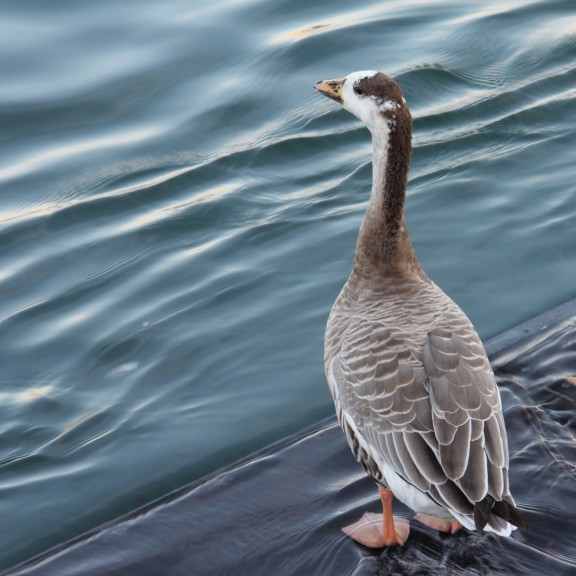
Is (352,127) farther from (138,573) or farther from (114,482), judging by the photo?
(138,573)

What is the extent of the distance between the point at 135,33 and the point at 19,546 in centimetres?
599

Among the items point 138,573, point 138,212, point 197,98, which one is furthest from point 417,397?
point 197,98

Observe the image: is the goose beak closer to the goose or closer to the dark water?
the goose

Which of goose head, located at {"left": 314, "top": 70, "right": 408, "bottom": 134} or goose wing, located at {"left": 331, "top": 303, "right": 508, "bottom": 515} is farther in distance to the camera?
goose head, located at {"left": 314, "top": 70, "right": 408, "bottom": 134}

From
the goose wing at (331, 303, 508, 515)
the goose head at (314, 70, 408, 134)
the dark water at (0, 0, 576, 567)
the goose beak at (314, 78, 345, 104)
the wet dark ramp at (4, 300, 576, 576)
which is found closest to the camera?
the goose wing at (331, 303, 508, 515)

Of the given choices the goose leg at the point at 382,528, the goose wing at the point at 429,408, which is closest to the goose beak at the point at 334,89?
the goose wing at the point at 429,408

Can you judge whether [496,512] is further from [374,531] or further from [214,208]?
[214,208]

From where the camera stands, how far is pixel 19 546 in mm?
4848

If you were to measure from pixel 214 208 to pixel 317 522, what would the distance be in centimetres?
367

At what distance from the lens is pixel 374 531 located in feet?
13.4

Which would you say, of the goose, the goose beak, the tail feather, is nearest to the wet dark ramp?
the goose

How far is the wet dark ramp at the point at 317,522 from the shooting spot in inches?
157

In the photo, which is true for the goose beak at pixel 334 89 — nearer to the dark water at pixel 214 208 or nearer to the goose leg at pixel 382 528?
the dark water at pixel 214 208

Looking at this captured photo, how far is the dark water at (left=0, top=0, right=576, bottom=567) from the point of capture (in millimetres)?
5535
